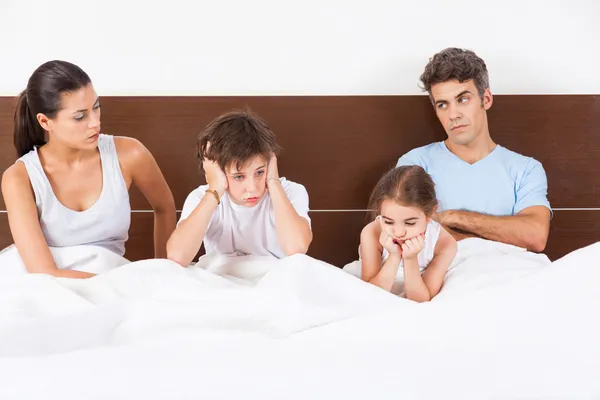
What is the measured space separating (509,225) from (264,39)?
1.04m

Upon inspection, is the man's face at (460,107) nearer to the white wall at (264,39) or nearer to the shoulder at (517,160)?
the shoulder at (517,160)

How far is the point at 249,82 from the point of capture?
2.45 metres

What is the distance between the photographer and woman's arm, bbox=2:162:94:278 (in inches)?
73.7

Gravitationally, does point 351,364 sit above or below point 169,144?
below

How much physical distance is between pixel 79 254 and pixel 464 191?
3.83 ft

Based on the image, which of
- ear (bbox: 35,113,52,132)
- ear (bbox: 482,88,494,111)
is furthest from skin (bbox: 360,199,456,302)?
A: ear (bbox: 35,113,52,132)

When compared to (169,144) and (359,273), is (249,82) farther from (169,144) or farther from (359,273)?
(359,273)

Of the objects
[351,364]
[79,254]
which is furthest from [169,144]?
[351,364]

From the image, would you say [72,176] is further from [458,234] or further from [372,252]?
[458,234]

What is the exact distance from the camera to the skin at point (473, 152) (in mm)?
2066

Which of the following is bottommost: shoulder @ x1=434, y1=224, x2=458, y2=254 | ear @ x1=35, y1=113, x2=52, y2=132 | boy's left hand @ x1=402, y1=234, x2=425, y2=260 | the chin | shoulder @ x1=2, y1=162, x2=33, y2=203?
shoulder @ x1=434, y1=224, x2=458, y2=254

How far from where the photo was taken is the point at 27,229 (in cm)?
190

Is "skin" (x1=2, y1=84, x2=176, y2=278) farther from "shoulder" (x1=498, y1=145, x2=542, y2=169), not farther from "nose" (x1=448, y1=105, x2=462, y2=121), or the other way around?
"shoulder" (x1=498, y1=145, x2=542, y2=169)

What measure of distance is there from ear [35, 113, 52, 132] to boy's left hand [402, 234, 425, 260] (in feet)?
3.41
